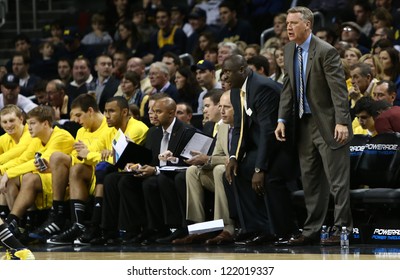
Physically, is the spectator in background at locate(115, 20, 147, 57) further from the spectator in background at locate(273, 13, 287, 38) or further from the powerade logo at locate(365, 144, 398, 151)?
the powerade logo at locate(365, 144, 398, 151)

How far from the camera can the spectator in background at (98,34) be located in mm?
17281

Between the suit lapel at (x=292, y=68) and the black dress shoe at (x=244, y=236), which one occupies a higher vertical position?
the suit lapel at (x=292, y=68)

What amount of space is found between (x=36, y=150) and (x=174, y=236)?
2194 millimetres

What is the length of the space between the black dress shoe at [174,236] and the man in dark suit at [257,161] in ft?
2.47

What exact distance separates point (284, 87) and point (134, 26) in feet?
24.8

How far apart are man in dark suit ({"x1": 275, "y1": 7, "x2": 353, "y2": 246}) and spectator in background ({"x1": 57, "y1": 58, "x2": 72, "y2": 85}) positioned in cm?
682

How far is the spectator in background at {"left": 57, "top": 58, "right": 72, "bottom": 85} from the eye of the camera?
1568 cm

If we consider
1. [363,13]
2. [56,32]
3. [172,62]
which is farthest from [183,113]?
[56,32]

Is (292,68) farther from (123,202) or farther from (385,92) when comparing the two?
(123,202)

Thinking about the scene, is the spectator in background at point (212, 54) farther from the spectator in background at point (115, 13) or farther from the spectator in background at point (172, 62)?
the spectator in background at point (115, 13)

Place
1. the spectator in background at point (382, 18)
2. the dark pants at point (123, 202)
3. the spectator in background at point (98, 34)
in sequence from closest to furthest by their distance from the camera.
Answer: the dark pants at point (123, 202), the spectator in background at point (382, 18), the spectator in background at point (98, 34)

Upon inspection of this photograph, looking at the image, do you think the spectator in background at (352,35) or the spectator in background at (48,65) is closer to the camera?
the spectator in background at (352,35)

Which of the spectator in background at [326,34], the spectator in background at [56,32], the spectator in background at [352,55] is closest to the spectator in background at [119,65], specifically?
the spectator in background at [56,32]

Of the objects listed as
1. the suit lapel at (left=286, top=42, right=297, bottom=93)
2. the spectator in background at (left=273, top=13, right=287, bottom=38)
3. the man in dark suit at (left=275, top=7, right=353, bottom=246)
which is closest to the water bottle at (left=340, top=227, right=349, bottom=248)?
the man in dark suit at (left=275, top=7, right=353, bottom=246)
